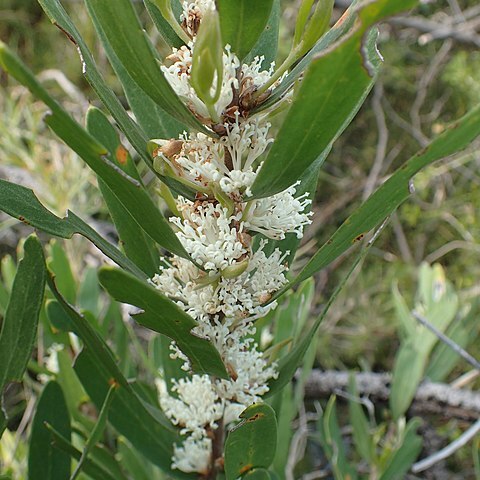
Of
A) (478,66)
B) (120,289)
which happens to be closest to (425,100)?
(478,66)

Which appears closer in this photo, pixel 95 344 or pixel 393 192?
pixel 393 192

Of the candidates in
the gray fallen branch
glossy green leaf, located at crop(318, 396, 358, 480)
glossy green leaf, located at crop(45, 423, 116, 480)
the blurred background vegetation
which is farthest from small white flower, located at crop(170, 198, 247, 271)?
the blurred background vegetation

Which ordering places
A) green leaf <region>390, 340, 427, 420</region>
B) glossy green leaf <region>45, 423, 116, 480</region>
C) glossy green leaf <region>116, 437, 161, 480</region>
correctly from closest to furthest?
glossy green leaf <region>45, 423, 116, 480</region>, glossy green leaf <region>116, 437, 161, 480</region>, green leaf <region>390, 340, 427, 420</region>

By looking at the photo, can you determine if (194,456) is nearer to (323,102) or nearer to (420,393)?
(323,102)

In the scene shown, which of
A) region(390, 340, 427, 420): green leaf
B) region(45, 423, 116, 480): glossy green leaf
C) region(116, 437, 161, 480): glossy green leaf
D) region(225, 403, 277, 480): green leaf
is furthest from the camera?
region(390, 340, 427, 420): green leaf

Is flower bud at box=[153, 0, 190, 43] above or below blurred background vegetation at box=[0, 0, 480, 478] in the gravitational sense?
below

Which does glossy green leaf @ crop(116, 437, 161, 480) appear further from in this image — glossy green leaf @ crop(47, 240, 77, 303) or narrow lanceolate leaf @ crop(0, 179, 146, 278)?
narrow lanceolate leaf @ crop(0, 179, 146, 278)

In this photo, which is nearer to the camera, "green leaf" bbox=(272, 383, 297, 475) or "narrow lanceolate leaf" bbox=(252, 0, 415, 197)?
"narrow lanceolate leaf" bbox=(252, 0, 415, 197)

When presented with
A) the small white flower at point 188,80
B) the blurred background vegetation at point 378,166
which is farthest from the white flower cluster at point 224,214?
the blurred background vegetation at point 378,166

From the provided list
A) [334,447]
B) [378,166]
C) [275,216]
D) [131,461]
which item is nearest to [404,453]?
[334,447]
